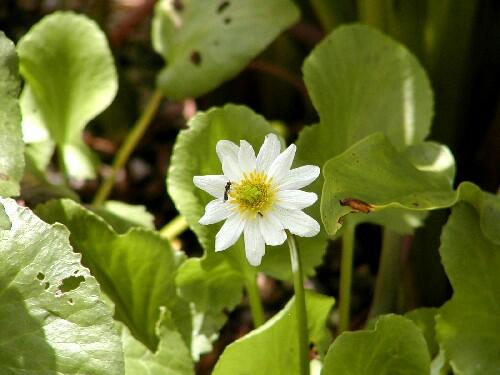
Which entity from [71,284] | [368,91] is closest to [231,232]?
[71,284]

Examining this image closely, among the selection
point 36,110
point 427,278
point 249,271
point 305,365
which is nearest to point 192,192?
point 249,271

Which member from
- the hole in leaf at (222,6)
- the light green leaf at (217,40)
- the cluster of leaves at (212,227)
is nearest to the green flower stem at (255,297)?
the cluster of leaves at (212,227)

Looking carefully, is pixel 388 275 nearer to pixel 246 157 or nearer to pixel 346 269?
pixel 346 269

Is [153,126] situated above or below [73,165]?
below

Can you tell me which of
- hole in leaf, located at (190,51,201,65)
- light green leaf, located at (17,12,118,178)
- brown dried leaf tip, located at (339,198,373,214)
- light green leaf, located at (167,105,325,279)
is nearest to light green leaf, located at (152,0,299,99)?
hole in leaf, located at (190,51,201,65)

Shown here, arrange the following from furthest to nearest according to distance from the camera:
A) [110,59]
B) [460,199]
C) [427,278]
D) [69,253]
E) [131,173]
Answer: [131,173], [427,278], [110,59], [460,199], [69,253]

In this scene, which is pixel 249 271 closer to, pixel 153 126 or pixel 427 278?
pixel 427 278

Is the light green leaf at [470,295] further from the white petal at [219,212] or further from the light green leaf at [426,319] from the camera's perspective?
the white petal at [219,212]
